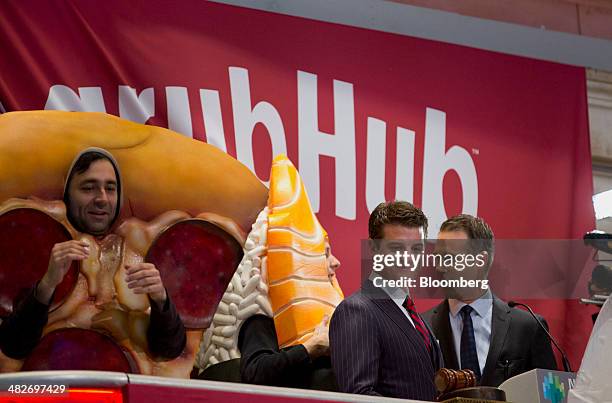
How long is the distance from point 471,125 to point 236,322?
2091mm

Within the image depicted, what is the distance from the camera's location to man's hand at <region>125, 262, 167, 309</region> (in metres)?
3.28

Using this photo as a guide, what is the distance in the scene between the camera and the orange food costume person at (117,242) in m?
3.30

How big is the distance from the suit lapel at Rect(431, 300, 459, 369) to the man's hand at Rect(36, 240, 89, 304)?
112 cm

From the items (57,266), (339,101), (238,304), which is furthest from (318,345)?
(339,101)

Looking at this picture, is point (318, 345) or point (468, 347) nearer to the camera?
point (318, 345)

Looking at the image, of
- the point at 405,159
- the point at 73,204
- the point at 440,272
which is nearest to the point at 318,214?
the point at 405,159

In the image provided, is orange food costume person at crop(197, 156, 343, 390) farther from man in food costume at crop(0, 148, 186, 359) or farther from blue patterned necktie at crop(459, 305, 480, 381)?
blue patterned necktie at crop(459, 305, 480, 381)

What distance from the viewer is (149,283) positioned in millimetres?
3283

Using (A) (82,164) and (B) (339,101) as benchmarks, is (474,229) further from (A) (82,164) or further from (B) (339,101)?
(B) (339,101)

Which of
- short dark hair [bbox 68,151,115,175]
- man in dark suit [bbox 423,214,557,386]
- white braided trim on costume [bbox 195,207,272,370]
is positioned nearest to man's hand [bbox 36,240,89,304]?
short dark hair [bbox 68,151,115,175]

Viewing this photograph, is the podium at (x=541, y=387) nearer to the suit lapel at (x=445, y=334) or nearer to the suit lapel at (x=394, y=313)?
the suit lapel at (x=394, y=313)

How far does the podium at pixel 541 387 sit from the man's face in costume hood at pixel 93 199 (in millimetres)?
1543

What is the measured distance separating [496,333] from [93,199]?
138cm

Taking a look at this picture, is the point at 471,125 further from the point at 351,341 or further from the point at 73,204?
the point at 351,341
